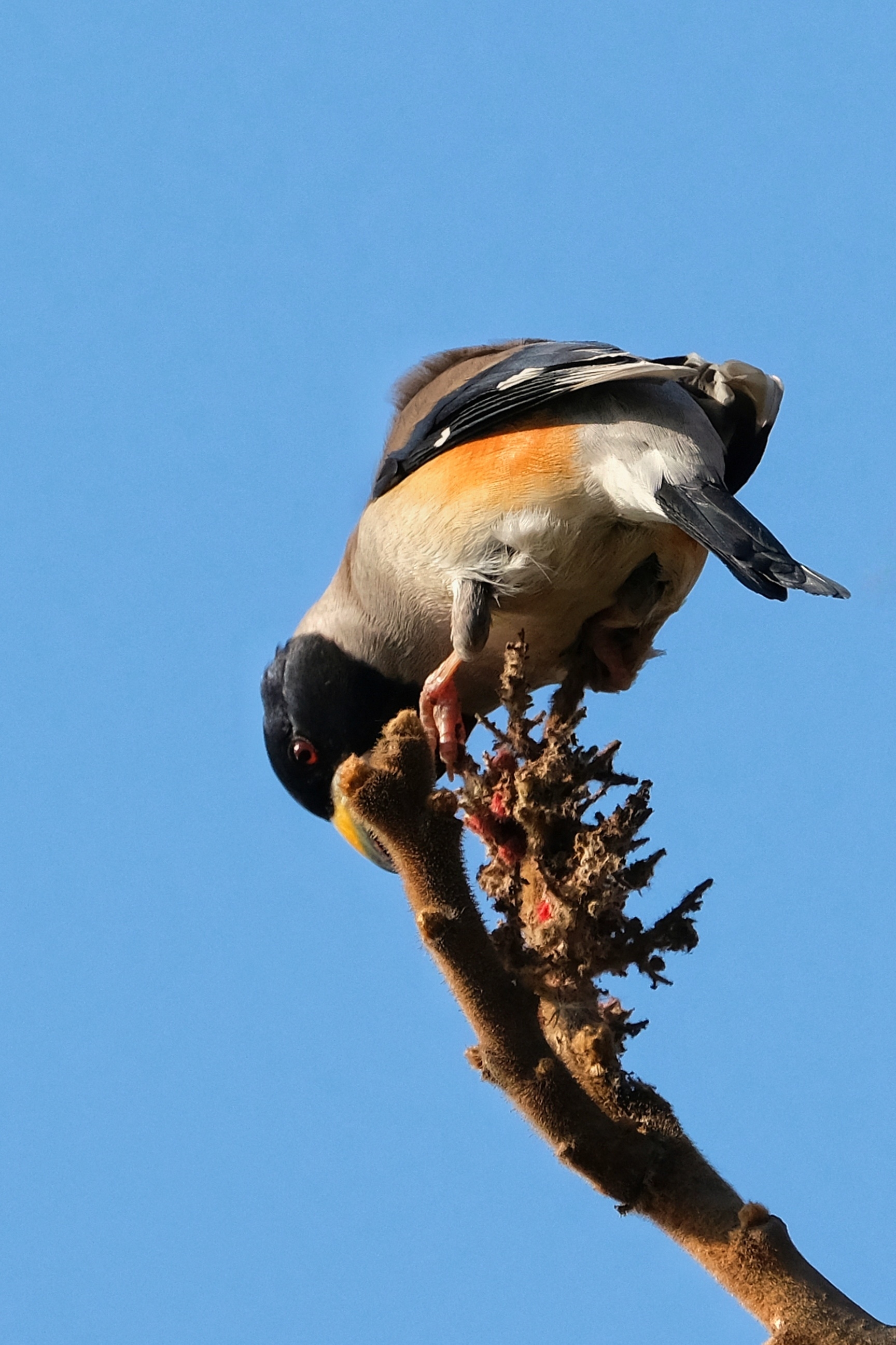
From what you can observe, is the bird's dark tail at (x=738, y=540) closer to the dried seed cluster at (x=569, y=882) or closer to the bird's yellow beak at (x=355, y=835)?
the dried seed cluster at (x=569, y=882)

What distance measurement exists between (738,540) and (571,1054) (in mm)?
1861

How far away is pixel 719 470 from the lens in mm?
5473

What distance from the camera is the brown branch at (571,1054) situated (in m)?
3.29

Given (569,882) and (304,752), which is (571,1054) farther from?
(304,752)

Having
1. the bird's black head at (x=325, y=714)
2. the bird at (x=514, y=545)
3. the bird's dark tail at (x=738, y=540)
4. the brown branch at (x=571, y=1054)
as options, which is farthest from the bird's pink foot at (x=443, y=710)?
the brown branch at (x=571, y=1054)

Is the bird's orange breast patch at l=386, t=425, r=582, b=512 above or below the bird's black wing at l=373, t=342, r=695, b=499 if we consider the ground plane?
below

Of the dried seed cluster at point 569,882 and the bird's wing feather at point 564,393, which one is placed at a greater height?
the bird's wing feather at point 564,393

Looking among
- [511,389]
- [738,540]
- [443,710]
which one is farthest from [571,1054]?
[511,389]

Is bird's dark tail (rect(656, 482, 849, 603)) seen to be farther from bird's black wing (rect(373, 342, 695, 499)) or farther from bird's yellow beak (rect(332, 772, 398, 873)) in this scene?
bird's yellow beak (rect(332, 772, 398, 873))

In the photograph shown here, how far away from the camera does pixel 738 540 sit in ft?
15.5

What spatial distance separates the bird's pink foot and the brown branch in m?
1.77

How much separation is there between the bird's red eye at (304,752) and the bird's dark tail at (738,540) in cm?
185

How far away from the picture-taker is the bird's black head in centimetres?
598

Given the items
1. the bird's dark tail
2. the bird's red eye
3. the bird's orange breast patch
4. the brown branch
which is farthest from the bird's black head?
the brown branch
